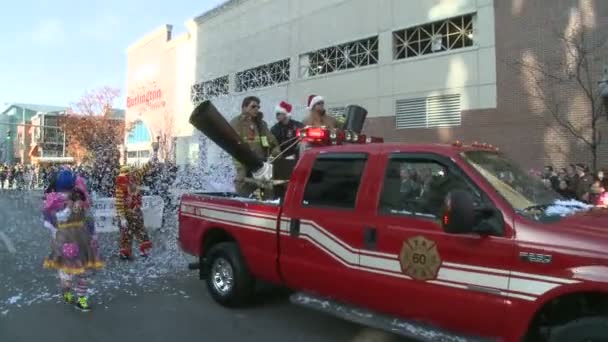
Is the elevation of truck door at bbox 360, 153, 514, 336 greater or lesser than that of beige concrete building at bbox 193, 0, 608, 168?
lesser

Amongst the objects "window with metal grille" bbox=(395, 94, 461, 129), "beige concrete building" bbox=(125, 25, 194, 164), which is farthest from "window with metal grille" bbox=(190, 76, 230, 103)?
"window with metal grille" bbox=(395, 94, 461, 129)

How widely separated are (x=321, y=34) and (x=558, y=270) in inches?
969

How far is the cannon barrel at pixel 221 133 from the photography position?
660 centimetres

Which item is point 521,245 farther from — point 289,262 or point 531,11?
point 531,11

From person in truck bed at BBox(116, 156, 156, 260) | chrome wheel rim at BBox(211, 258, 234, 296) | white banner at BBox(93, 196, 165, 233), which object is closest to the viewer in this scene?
chrome wheel rim at BBox(211, 258, 234, 296)

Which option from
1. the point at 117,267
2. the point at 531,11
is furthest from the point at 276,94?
the point at 117,267

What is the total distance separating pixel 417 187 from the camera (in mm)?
4504

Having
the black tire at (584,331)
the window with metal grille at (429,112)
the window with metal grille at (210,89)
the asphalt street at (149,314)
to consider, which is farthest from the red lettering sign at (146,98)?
the black tire at (584,331)

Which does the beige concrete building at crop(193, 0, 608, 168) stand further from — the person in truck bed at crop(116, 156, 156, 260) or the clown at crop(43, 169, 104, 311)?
the clown at crop(43, 169, 104, 311)

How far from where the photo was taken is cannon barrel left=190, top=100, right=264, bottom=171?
6.60m

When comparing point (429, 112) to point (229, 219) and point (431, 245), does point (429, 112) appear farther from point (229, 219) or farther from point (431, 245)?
point (431, 245)

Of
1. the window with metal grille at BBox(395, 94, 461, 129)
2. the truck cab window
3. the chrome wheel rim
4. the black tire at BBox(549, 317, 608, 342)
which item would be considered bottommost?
the chrome wheel rim

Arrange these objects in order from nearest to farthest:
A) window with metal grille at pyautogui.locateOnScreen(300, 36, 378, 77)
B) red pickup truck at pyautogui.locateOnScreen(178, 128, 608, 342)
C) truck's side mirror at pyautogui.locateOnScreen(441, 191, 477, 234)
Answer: red pickup truck at pyautogui.locateOnScreen(178, 128, 608, 342), truck's side mirror at pyautogui.locateOnScreen(441, 191, 477, 234), window with metal grille at pyautogui.locateOnScreen(300, 36, 378, 77)

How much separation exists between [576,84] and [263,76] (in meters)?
17.9
